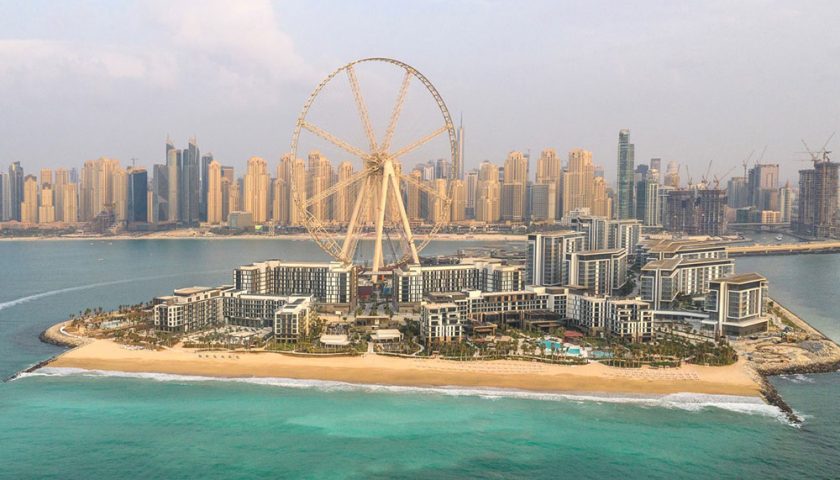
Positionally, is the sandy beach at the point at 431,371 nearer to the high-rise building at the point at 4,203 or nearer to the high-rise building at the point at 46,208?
the high-rise building at the point at 46,208

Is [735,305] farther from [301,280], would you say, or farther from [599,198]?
[599,198]

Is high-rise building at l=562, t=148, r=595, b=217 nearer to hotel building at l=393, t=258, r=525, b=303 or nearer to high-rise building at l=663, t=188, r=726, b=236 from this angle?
high-rise building at l=663, t=188, r=726, b=236

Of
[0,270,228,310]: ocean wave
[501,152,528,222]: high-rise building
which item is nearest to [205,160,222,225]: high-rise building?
[501,152,528,222]: high-rise building

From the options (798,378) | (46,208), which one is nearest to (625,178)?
(798,378)

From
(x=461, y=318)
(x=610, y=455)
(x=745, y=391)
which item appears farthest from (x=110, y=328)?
(x=745, y=391)

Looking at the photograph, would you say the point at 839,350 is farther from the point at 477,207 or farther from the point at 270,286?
the point at 477,207
